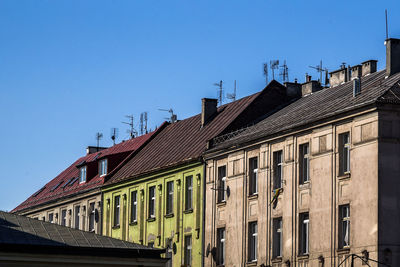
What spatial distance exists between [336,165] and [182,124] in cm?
2438

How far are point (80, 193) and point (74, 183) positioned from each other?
4.18 meters

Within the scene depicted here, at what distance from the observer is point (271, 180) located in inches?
1994

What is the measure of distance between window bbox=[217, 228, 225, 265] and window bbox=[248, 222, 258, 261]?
3.04 m

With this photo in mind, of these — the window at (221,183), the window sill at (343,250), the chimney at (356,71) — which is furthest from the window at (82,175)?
the window sill at (343,250)

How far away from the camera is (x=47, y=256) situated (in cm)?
3828

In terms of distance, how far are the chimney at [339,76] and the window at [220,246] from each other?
376 inches

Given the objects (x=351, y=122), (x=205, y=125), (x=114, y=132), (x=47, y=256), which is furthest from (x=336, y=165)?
(x=114, y=132)

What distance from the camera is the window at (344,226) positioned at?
4450cm

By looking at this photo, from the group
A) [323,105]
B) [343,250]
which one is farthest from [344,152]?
[323,105]

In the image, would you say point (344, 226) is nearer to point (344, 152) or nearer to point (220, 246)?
point (344, 152)

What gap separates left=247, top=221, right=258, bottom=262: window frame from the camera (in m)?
52.0

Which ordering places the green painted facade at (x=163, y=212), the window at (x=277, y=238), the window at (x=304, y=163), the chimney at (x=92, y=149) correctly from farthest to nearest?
the chimney at (x=92, y=149) → the green painted facade at (x=163, y=212) → the window at (x=277, y=238) → the window at (x=304, y=163)

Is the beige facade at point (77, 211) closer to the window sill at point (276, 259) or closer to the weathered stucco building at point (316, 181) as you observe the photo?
the weathered stucco building at point (316, 181)

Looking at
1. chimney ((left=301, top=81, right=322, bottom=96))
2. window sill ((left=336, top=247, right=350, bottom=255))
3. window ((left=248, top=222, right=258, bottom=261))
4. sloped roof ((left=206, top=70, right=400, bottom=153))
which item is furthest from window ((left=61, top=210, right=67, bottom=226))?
window sill ((left=336, top=247, right=350, bottom=255))
